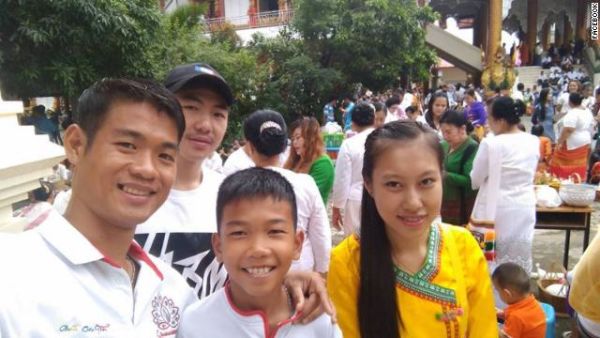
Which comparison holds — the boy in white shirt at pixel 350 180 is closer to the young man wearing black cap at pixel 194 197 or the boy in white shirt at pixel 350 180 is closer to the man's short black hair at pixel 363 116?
the man's short black hair at pixel 363 116

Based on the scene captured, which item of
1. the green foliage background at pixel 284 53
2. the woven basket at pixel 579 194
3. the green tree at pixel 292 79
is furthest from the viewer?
the green tree at pixel 292 79

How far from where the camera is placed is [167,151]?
131 cm

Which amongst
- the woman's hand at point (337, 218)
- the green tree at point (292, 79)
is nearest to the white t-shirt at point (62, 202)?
the woman's hand at point (337, 218)

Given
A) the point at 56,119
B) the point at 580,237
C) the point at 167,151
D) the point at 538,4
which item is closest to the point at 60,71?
the point at 56,119

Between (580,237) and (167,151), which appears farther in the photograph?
(580,237)

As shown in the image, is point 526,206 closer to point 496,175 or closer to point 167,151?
point 496,175

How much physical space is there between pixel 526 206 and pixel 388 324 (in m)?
2.70

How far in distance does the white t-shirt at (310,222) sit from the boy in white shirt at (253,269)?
1239 mm

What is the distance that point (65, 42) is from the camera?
23.8 ft

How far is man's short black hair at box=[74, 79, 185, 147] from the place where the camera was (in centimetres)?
125

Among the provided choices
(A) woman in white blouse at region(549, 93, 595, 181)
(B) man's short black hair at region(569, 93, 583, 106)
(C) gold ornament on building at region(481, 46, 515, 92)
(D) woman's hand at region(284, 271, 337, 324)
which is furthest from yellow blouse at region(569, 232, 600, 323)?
(C) gold ornament on building at region(481, 46, 515, 92)

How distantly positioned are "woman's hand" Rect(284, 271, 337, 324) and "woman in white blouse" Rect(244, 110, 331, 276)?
1284 millimetres

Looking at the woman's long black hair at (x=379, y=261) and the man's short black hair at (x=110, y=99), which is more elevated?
the man's short black hair at (x=110, y=99)

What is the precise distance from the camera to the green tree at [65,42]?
6805 millimetres
